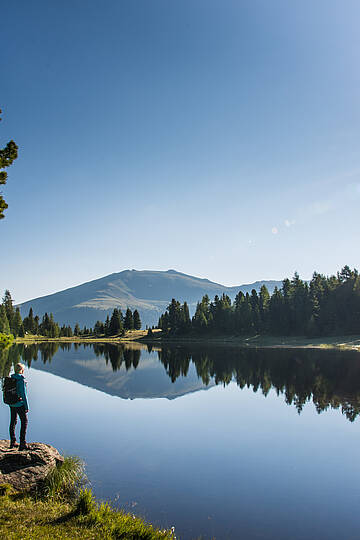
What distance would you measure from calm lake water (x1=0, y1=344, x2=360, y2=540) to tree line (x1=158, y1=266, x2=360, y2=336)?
239 feet

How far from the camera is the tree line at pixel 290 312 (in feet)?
345

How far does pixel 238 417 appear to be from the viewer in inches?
966

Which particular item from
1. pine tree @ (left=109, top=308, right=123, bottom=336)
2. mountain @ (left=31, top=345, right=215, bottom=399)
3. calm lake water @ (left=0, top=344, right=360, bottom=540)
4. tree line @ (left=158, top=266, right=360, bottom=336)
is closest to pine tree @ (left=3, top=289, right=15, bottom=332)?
pine tree @ (left=109, top=308, right=123, bottom=336)

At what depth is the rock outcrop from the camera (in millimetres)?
11758

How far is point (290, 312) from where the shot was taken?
11669 cm

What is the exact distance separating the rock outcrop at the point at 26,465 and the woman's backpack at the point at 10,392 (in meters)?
1.79

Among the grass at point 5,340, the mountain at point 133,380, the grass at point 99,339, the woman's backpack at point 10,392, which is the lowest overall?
the grass at point 99,339

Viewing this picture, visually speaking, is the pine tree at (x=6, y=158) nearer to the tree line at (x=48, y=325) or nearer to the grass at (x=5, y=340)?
the grass at (x=5, y=340)

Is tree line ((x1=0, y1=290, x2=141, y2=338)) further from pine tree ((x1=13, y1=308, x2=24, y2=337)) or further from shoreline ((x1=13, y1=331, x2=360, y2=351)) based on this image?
shoreline ((x1=13, y1=331, x2=360, y2=351))

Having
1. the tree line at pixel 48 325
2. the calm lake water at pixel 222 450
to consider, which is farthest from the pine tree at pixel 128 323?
the calm lake water at pixel 222 450

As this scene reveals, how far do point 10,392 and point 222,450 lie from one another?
10270mm

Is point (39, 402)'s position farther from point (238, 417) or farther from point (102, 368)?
point (102, 368)

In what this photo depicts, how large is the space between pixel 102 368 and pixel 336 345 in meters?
62.4

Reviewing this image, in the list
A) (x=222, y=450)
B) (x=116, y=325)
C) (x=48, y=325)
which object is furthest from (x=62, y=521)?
(x=48, y=325)
